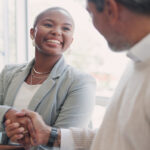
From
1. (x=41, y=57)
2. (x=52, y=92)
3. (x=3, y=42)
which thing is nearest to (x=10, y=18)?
(x=3, y=42)

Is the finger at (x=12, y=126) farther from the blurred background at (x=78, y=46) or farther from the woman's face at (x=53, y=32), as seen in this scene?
the blurred background at (x=78, y=46)

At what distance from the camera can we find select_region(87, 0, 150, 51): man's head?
0.73 metres

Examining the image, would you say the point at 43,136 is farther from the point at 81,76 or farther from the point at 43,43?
the point at 43,43

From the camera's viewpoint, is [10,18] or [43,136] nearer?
[43,136]

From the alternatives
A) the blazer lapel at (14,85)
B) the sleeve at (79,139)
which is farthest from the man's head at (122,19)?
the blazer lapel at (14,85)

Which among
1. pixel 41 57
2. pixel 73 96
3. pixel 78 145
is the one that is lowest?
pixel 78 145

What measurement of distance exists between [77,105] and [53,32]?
1.49 feet

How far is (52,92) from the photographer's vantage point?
144 cm

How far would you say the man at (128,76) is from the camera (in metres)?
0.74

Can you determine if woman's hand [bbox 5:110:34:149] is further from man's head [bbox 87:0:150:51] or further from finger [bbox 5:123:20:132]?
man's head [bbox 87:0:150:51]

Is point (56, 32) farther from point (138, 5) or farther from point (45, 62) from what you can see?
point (138, 5)

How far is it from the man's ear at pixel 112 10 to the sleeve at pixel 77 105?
698mm

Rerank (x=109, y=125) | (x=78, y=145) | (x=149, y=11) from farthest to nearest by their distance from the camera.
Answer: (x=78, y=145) → (x=109, y=125) → (x=149, y=11)

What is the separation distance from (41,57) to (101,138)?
83 centimetres
